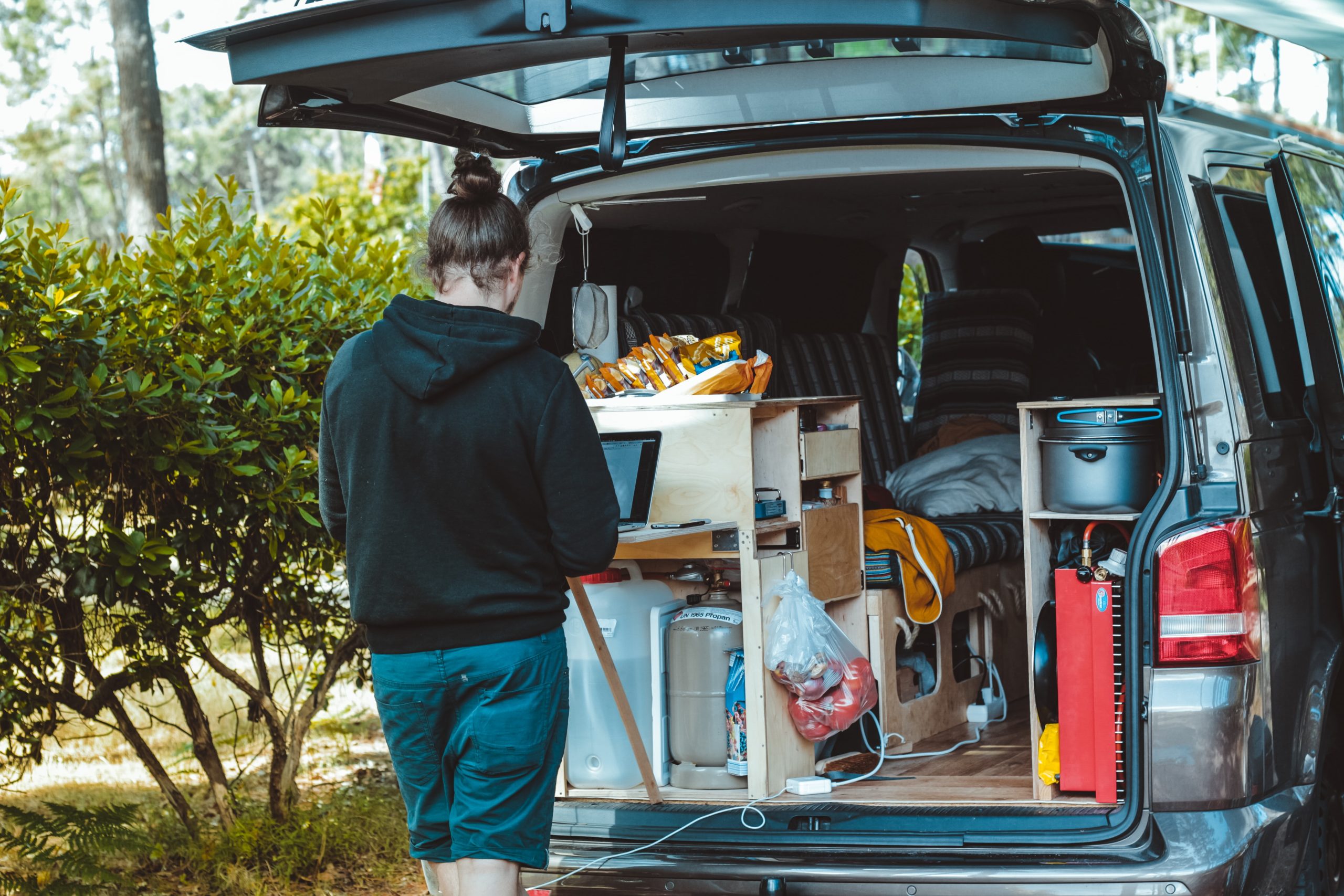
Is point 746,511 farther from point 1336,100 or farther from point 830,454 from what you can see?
point 1336,100

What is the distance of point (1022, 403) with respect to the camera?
3443 millimetres

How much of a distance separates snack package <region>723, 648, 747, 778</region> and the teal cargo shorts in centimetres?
94

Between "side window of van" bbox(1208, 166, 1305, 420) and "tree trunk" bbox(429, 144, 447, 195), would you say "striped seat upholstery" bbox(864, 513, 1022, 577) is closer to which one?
"side window of van" bbox(1208, 166, 1305, 420)

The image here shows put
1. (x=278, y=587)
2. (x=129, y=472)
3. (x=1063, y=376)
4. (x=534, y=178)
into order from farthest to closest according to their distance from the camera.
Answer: (x=1063, y=376), (x=278, y=587), (x=129, y=472), (x=534, y=178)

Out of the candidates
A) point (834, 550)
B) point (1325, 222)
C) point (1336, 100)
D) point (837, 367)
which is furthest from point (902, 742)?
point (1336, 100)

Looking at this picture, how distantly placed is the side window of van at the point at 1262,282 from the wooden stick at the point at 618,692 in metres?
1.55

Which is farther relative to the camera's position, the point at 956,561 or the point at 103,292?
the point at 956,561

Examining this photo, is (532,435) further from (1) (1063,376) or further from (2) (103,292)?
(1) (1063,376)

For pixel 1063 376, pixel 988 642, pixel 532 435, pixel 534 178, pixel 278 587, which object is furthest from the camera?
pixel 1063 376

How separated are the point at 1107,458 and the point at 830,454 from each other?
0.90 m

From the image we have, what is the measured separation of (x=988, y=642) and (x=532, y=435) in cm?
299

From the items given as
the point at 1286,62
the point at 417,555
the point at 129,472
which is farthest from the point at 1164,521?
the point at 1286,62

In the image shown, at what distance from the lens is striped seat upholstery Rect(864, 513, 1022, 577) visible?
421cm

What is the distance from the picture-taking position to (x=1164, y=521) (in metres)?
2.70
